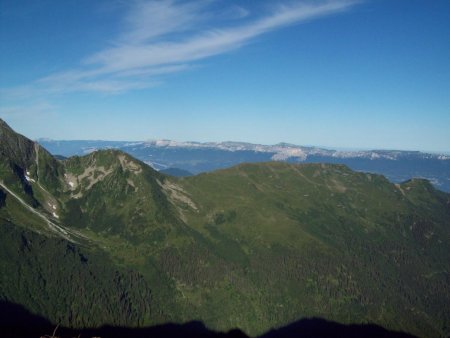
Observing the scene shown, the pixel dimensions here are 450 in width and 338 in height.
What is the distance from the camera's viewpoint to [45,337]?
35.8 metres

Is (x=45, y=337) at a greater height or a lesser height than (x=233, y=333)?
greater

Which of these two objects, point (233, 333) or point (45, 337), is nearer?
point (45, 337)

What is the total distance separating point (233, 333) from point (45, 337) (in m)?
54.8

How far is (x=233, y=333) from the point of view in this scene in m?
83.8
